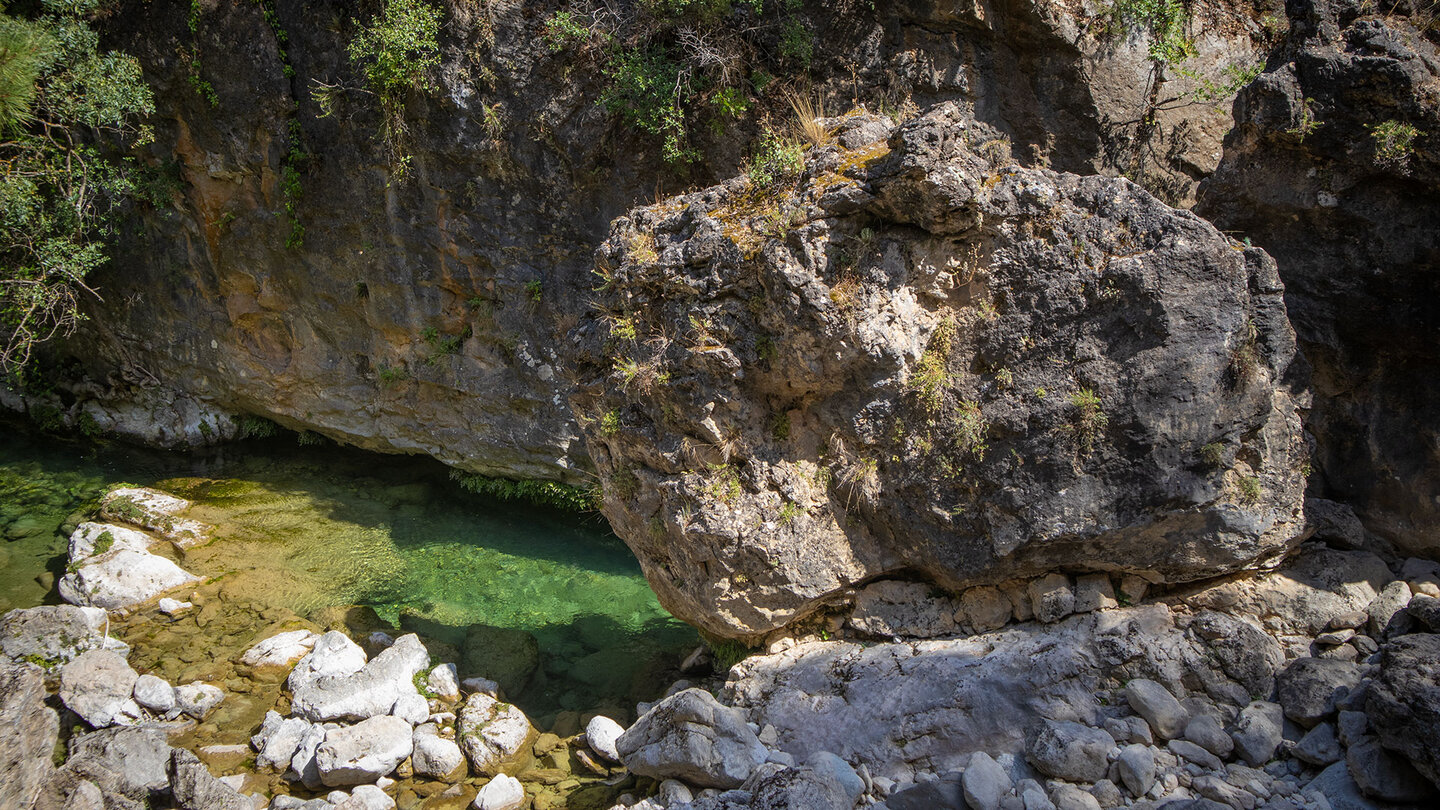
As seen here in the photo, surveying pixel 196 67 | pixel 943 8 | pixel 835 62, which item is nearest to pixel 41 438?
pixel 196 67

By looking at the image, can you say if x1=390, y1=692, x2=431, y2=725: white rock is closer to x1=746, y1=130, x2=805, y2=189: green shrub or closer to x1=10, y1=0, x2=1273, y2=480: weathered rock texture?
x1=10, y1=0, x2=1273, y2=480: weathered rock texture

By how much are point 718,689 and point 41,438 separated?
10.3 metres

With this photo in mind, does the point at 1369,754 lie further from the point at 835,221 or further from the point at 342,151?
the point at 342,151

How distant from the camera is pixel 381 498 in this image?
10.1 meters

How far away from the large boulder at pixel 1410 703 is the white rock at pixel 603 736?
466 centimetres

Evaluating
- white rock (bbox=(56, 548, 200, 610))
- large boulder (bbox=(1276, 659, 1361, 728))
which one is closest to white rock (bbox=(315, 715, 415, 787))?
white rock (bbox=(56, 548, 200, 610))

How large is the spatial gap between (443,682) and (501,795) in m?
1.47

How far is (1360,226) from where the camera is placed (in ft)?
17.9

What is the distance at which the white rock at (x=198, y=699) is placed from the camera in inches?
264

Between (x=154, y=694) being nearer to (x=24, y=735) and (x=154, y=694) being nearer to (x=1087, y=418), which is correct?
(x=24, y=735)

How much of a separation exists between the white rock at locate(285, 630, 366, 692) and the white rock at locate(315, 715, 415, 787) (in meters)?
0.80

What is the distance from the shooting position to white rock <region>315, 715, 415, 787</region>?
5.93 m

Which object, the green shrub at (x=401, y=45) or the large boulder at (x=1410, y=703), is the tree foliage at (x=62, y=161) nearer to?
the green shrub at (x=401, y=45)

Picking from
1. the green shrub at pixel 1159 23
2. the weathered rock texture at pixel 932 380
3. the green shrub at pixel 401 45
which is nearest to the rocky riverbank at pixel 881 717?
the weathered rock texture at pixel 932 380
